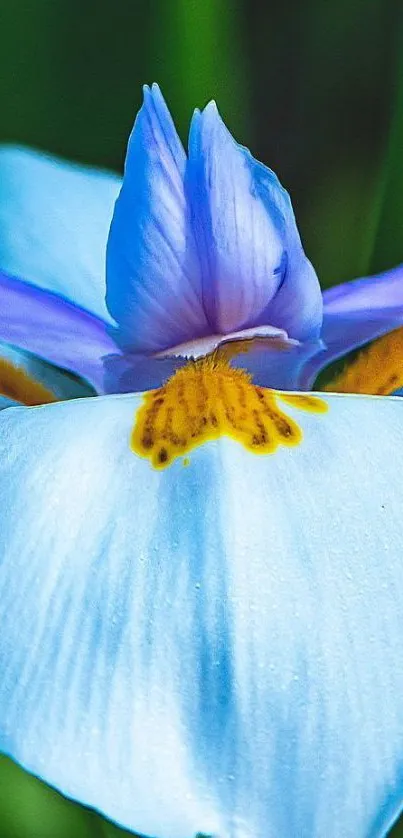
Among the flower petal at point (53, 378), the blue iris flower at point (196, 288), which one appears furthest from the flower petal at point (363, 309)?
the flower petal at point (53, 378)

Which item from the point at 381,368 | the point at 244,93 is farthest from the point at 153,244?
the point at 244,93

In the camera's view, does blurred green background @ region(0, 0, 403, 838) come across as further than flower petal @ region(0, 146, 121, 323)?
Yes

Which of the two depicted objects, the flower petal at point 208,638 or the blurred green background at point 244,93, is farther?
the blurred green background at point 244,93

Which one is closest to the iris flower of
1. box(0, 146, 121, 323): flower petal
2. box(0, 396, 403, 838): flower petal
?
box(0, 396, 403, 838): flower petal

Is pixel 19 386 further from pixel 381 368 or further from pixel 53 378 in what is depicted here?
pixel 381 368

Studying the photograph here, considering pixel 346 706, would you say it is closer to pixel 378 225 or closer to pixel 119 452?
pixel 119 452

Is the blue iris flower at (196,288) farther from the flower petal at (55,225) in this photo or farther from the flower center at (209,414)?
the flower petal at (55,225)

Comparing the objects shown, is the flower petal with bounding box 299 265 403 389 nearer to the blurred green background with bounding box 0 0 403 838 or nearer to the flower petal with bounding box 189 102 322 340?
the flower petal with bounding box 189 102 322 340
